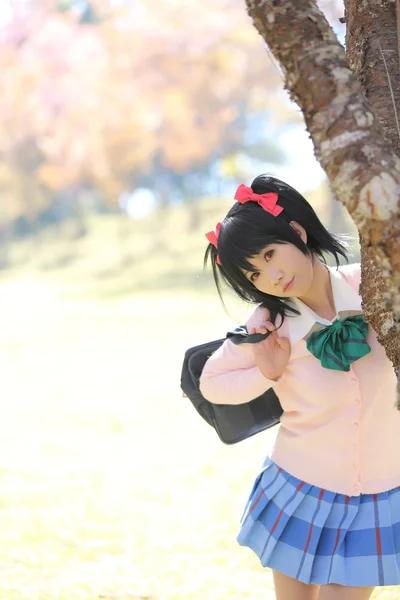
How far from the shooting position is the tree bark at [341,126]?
1175 millimetres

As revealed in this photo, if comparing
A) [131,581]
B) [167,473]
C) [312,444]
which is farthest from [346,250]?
[167,473]

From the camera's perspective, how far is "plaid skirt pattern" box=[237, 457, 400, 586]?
5.85 feet

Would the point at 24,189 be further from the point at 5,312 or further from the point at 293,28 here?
the point at 293,28

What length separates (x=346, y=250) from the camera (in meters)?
1.91

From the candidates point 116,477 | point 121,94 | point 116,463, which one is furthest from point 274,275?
point 121,94

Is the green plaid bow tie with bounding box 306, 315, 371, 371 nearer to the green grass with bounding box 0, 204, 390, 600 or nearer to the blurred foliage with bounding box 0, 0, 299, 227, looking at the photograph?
the green grass with bounding box 0, 204, 390, 600

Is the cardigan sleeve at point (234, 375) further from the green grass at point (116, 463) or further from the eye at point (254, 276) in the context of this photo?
the green grass at point (116, 463)

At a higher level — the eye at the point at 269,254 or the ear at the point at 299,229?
the ear at the point at 299,229

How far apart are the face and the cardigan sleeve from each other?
0.49 feet

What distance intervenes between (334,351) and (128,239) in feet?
51.6

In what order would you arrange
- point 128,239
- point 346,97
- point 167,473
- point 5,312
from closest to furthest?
point 346,97, point 167,473, point 5,312, point 128,239

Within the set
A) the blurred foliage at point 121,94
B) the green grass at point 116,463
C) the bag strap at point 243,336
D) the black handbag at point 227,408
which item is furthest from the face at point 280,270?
the blurred foliage at point 121,94

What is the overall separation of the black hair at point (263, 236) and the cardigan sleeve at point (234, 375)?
0.28 ft

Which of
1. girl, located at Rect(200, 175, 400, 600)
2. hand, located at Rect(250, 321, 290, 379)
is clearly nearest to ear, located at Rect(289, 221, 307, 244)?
girl, located at Rect(200, 175, 400, 600)
